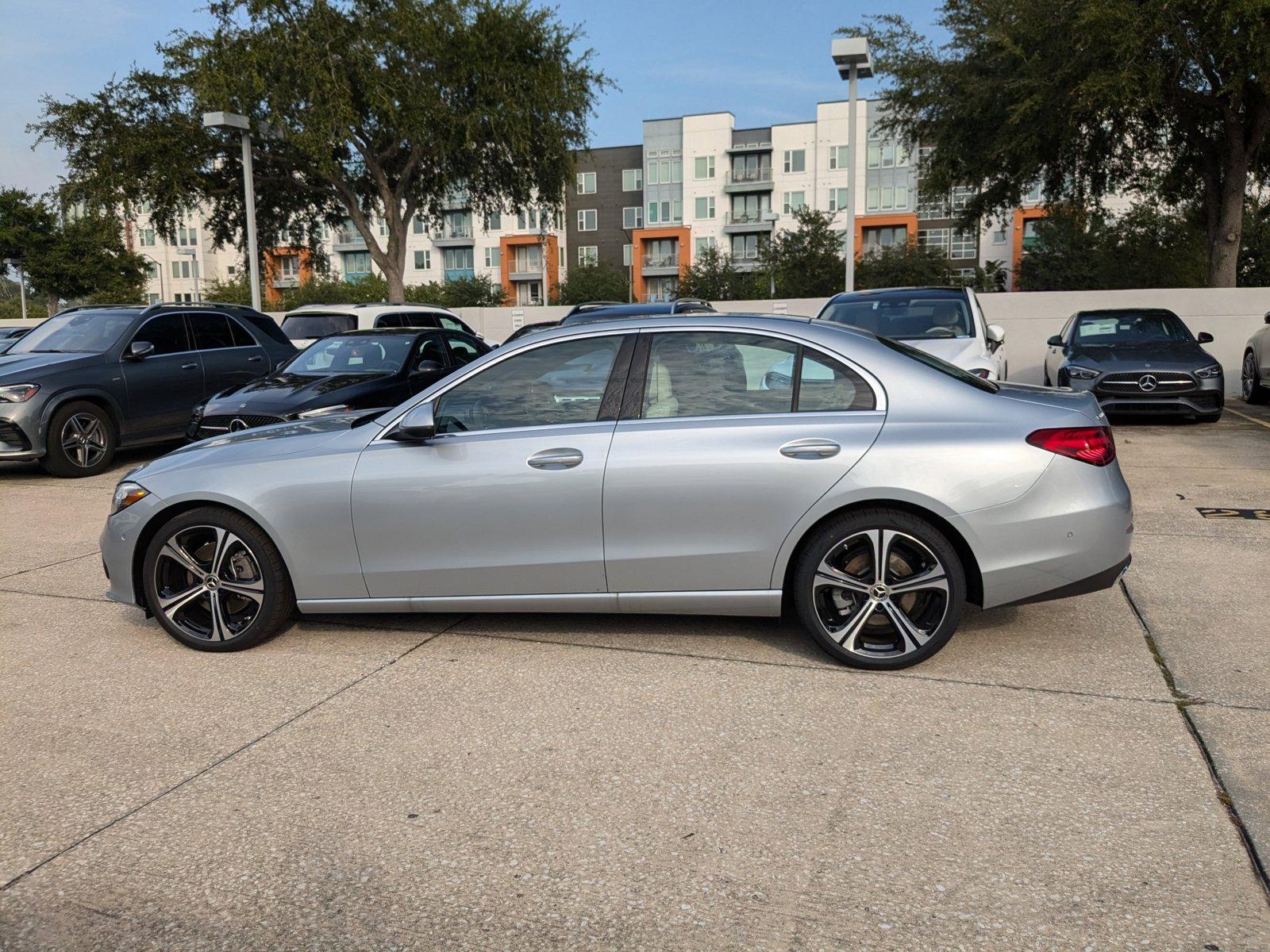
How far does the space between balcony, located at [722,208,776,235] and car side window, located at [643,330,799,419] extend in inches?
2853

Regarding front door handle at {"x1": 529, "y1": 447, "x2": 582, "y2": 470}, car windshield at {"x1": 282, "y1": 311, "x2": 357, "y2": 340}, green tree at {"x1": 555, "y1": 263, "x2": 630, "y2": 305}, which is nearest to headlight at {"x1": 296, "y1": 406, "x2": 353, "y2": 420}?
front door handle at {"x1": 529, "y1": 447, "x2": 582, "y2": 470}

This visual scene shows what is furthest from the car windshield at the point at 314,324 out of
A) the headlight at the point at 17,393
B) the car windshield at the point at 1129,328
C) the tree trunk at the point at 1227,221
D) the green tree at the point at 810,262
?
the green tree at the point at 810,262

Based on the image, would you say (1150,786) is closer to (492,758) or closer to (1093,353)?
(492,758)

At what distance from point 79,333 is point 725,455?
9763 mm

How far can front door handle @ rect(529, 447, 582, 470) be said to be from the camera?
473 cm

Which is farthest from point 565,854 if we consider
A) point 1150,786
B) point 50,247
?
point 50,247

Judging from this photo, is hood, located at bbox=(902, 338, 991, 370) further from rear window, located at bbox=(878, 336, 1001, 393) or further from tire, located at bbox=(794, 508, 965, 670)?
tire, located at bbox=(794, 508, 965, 670)

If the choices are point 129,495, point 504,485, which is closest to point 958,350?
point 504,485

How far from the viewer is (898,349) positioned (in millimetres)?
4977

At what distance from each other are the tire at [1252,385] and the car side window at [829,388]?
555 inches

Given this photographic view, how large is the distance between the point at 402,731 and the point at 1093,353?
40.0 ft

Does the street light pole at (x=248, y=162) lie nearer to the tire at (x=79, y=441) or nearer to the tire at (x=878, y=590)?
the tire at (x=79, y=441)

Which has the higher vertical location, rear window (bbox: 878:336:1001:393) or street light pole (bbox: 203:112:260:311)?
street light pole (bbox: 203:112:260:311)

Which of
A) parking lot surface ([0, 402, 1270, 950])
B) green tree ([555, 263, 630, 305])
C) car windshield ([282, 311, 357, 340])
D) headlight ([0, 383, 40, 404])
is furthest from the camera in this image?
green tree ([555, 263, 630, 305])
